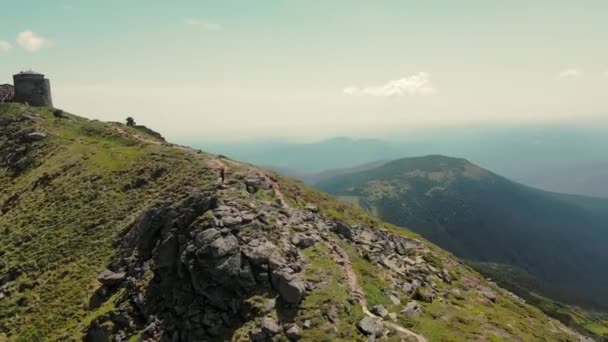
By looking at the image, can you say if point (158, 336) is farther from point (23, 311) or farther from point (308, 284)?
point (23, 311)

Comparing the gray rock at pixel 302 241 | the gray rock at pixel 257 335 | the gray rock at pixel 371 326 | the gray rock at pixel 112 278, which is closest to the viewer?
the gray rock at pixel 257 335

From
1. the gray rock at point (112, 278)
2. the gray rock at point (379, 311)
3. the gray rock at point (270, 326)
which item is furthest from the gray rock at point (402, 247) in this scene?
the gray rock at point (112, 278)

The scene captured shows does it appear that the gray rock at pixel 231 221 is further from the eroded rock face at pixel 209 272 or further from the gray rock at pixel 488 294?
the gray rock at pixel 488 294

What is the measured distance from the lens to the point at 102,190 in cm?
6306

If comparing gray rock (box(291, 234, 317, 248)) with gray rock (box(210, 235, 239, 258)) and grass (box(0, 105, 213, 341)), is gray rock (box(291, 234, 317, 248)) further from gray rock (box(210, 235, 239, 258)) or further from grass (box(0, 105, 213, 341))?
grass (box(0, 105, 213, 341))

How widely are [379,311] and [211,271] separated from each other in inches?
527

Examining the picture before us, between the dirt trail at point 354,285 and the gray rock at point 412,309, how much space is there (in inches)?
93.4

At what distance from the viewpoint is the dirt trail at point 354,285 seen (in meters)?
32.5

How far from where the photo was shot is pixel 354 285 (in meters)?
37.5

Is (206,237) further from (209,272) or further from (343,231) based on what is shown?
(343,231)

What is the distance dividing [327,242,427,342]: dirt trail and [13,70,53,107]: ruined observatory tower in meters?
101

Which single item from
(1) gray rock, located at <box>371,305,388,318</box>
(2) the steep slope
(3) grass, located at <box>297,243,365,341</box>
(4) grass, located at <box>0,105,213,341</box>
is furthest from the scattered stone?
(4) grass, located at <box>0,105,213,341</box>

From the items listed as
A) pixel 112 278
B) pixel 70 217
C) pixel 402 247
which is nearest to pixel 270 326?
pixel 112 278

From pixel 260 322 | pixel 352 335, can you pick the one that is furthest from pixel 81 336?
pixel 352 335
